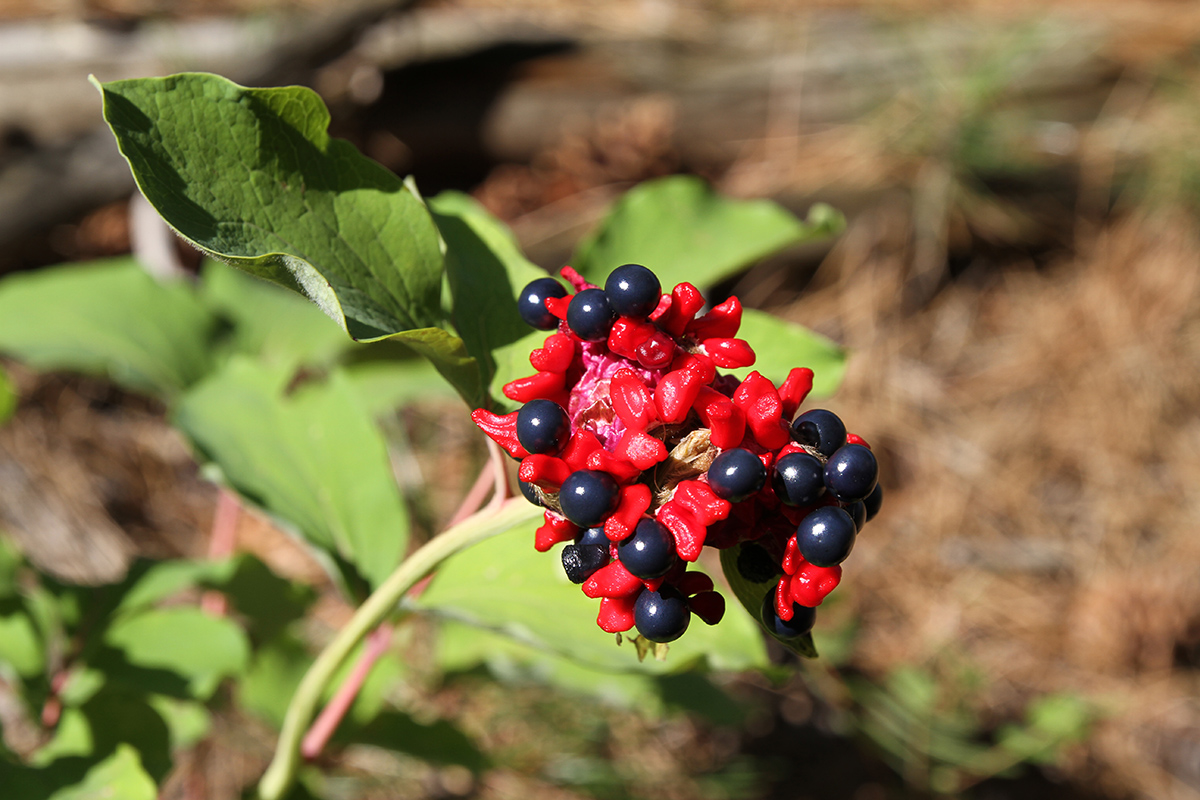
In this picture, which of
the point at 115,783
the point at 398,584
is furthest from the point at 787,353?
the point at 115,783

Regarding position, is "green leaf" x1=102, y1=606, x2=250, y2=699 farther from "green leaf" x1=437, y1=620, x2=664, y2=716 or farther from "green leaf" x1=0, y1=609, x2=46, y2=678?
"green leaf" x1=437, y1=620, x2=664, y2=716

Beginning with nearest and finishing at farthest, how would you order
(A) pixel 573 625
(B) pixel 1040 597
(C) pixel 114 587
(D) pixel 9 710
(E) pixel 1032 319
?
1. (A) pixel 573 625
2. (C) pixel 114 587
3. (D) pixel 9 710
4. (B) pixel 1040 597
5. (E) pixel 1032 319

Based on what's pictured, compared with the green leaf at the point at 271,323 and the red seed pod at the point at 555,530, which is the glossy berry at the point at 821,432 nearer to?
the red seed pod at the point at 555,530

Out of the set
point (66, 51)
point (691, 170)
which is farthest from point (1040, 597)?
point (66, 51)

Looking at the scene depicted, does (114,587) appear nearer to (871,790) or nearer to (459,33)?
(871,790)

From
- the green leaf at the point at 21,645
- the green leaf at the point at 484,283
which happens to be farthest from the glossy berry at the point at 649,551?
the green leaf at the point at 21,645

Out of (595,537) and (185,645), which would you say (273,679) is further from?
(595,537)
